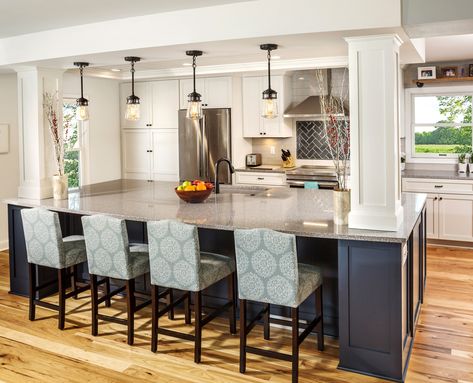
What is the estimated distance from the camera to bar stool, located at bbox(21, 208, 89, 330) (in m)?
3.93

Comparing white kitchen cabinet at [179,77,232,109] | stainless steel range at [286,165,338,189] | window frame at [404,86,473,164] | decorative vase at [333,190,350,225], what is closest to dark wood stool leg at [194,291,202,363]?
decorative vase at [333,190,350,225]

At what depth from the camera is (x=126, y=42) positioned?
3.88m

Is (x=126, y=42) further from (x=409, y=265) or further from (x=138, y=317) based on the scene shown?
(x=409, y=265)

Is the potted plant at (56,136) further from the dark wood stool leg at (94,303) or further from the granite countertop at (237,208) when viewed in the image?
the dark wood stool leg at (94,303)

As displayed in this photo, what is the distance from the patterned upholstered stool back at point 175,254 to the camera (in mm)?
3270

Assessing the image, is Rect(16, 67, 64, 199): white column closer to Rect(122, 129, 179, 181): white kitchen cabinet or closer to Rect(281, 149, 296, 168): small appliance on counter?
Rect(122, 129, 179, 181): white kitchen cabinet

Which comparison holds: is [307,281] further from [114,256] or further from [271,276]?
[114,256]

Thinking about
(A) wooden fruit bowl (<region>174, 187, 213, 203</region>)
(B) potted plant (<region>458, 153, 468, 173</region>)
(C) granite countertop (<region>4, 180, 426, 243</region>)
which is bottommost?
(C) granite countertop (<region>4, 180, 426, 243</region>)

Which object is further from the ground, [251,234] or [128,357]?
[251,234]

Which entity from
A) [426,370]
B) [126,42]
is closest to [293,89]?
Result: [126,42]

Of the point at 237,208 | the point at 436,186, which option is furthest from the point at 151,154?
the point at 436,186

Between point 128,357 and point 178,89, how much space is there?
4534 millimetres

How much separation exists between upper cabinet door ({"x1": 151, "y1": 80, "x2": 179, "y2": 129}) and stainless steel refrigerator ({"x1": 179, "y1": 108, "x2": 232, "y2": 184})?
228 millimetres

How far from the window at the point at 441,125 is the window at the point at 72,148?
4.64 meters
